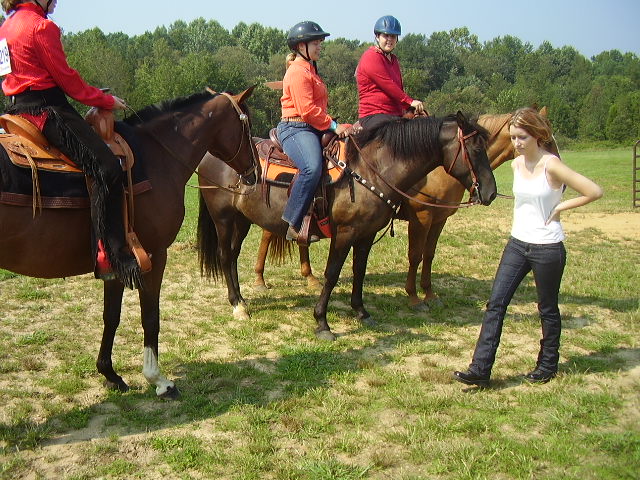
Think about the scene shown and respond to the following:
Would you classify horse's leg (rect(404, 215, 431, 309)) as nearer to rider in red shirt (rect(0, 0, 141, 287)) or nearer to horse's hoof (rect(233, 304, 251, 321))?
horse's hoof (rect(233, 304, 251, 321))

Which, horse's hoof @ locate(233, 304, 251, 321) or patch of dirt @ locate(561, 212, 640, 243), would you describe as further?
patch of dirt @ locate(561, 212, 640, 243)

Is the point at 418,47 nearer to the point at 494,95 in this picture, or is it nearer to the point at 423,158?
the point at 494,95

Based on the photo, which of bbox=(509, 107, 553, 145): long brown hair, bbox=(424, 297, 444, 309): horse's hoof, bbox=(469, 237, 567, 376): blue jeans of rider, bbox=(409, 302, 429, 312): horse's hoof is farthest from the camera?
bbox=(424, 297, 444, 309): horse's hoof

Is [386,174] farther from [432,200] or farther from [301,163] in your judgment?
[432,200]

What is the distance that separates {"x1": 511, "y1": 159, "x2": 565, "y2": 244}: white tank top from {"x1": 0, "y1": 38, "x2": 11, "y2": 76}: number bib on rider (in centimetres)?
380

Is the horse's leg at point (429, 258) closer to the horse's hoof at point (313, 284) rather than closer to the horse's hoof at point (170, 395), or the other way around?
the horse's hoof at point (313, 284)

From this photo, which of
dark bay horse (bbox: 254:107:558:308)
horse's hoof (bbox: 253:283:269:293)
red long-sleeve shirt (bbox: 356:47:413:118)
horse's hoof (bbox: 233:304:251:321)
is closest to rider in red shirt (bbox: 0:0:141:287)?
horse's hoof (bbox: 233:304:251:321)

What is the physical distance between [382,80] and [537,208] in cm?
297

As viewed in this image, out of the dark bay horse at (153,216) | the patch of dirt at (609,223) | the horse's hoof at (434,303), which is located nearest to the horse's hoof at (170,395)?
the dark bay horse at (153,216)

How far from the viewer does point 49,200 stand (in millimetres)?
3760

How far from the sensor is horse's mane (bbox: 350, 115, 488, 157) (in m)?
5.93

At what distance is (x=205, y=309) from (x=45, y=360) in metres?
2.11

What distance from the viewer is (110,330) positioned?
15.3 ft

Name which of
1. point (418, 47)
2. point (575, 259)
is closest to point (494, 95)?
point (418, 47)
